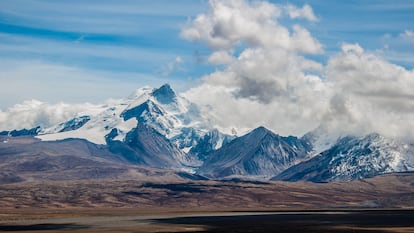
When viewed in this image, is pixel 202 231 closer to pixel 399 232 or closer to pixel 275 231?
pixel 275 231

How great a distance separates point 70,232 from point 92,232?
7.22 meters

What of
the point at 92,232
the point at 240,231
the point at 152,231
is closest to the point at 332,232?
the point at 240,231

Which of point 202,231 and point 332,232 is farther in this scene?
point 202,231

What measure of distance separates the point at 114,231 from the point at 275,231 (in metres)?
44.7

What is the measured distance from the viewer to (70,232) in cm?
19575

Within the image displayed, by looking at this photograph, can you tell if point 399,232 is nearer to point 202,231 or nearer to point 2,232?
point 202,231

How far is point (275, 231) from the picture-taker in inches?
7520

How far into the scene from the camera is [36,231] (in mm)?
199375

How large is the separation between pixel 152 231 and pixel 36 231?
33.2m

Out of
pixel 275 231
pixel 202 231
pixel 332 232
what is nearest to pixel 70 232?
pixel 202 231

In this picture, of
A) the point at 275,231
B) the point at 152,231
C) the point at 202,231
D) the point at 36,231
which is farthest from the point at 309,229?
the point at 36,231

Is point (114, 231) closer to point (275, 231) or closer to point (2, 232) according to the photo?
point (2, 232)

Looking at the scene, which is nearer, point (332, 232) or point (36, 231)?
point (332, 232)

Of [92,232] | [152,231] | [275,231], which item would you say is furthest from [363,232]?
[92,232]
